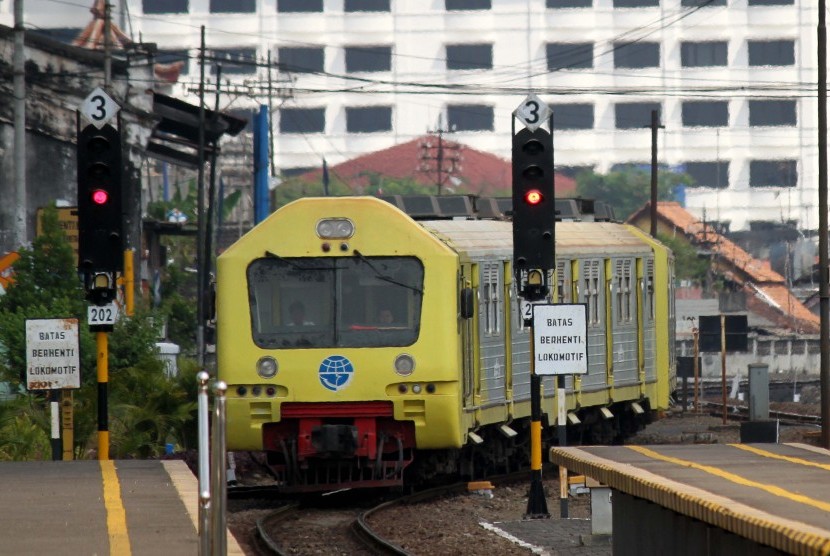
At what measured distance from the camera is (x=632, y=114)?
10169 centimetres

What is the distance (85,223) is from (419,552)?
→ 5.10m

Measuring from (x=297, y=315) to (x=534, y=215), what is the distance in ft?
9.29

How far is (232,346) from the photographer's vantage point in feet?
62.5

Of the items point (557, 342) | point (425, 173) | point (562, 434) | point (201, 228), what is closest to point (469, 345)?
point (562, 434)

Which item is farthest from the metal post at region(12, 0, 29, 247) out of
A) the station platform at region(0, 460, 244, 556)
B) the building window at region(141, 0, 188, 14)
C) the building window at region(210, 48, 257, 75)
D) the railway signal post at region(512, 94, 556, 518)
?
the building window at region(141, 0, 188, 14)

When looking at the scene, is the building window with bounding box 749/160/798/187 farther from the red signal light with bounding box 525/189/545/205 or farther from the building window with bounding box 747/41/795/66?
the red signal light with bounding box 525/189/545/205

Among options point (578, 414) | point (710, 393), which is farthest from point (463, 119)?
point (578, 414)

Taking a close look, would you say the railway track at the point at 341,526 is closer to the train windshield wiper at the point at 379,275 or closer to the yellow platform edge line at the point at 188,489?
the yellow platform edge line at the point at 188,489

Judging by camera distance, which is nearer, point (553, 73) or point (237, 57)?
point (237, 57)

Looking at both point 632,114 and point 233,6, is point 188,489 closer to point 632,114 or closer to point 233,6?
point 233,6

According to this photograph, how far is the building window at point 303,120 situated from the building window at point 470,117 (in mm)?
7325

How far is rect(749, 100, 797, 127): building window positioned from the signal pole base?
280 feet

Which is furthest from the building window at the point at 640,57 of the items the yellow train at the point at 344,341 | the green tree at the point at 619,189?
the yellow train at the point at 344,341

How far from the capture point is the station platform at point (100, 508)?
1018cm
